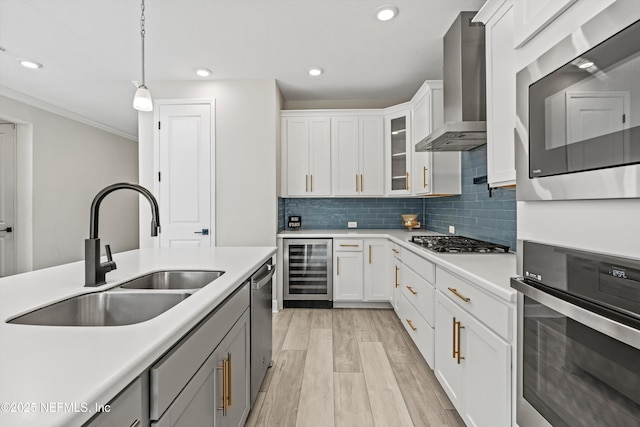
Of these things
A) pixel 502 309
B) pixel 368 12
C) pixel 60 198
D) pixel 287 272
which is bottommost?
pixel 287 272

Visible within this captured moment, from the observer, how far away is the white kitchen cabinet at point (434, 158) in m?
3.19

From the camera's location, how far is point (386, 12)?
240 centimetres

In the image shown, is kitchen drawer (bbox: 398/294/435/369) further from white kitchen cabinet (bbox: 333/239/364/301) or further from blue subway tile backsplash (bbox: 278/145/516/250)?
blue subway tile backsplash (bbox: 278/145/516/250)

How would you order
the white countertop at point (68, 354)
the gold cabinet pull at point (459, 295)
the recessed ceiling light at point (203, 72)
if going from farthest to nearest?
the recessed ceiling light at point (203, 72) → the gold cabinet pull at point (459, 295) → the white countertop at point (68, 354)

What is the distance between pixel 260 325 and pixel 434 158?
8.05ft

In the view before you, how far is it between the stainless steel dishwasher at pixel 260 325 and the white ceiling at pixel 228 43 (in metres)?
1.94

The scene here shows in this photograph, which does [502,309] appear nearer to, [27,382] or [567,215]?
[567,215]

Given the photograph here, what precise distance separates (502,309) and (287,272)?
9.12 feet

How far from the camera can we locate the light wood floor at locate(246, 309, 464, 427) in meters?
1.81

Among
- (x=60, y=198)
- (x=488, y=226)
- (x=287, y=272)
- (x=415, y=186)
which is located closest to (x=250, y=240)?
(x=287, y=272)

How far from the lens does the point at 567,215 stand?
908mm

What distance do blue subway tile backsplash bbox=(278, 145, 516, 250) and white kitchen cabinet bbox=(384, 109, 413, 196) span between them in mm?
422

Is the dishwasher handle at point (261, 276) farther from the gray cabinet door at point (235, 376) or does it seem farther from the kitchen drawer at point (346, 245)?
the kitchen drawer at point (346, 245)

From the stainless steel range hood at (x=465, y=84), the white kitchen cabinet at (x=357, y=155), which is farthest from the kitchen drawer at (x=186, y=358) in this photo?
the white kitchen cabinet at (x=357, y=155)
